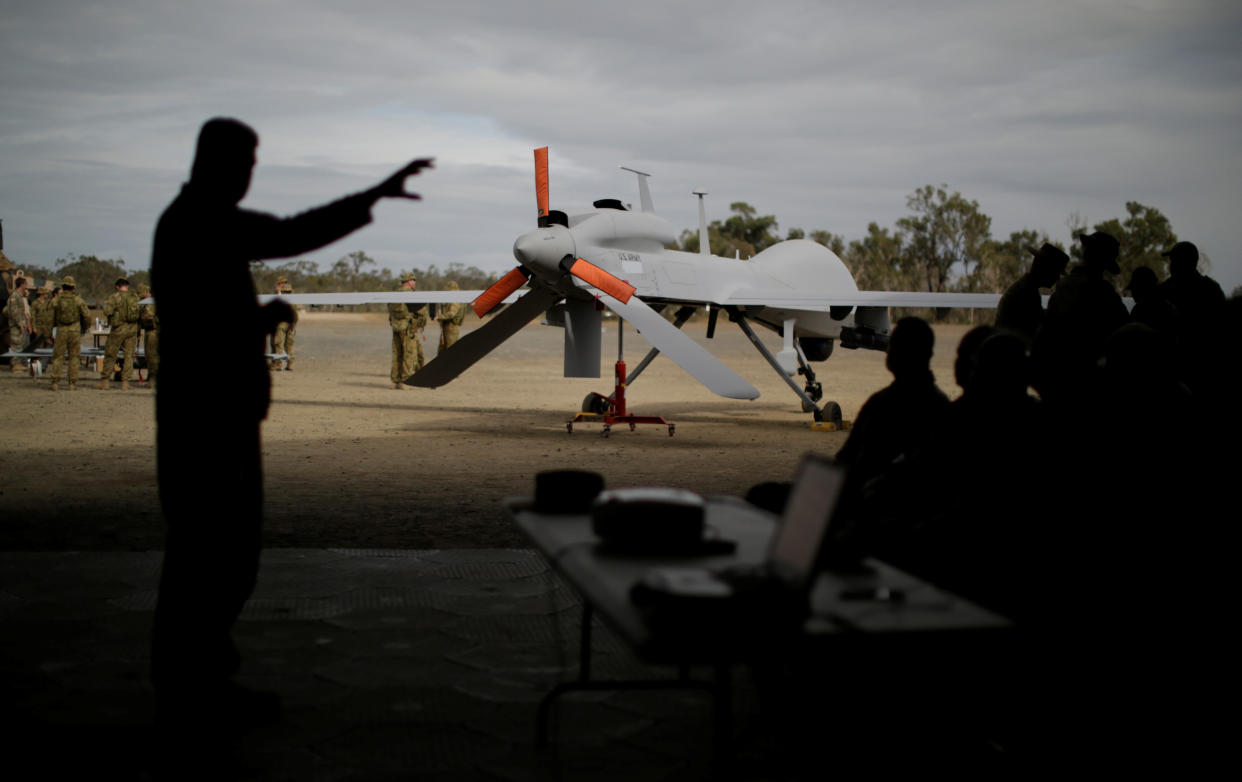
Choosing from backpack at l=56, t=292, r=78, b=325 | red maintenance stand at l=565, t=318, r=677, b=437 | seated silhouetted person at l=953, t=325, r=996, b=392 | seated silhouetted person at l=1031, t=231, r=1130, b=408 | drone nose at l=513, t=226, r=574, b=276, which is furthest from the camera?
backpack at l=56, t=292, r=78, b=325

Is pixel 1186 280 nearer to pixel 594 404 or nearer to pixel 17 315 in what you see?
pixel 594 404

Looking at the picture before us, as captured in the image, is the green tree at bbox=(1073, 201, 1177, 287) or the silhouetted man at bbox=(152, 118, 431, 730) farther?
the green tree at bbox=(1073, 201, 1177, 287)

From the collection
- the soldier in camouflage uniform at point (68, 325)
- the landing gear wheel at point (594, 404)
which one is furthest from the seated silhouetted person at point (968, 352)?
the soldier in camouflage uniform at point (68, 325)

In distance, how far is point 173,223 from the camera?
11.3 ft

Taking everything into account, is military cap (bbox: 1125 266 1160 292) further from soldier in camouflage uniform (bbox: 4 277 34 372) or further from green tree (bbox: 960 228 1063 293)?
green tree (bbox: 960 228 1063 293)

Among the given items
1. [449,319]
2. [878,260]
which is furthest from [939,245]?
[449,319]

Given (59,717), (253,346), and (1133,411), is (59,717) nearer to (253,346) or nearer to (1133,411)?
(253,346)

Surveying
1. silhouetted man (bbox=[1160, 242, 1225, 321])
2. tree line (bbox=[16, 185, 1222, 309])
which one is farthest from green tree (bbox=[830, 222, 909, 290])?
silhouetted man (bbox=[1160, 242, 1225, 321])

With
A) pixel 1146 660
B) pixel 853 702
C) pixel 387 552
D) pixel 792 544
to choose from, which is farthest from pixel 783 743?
pixel 387 552

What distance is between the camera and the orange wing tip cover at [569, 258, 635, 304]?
41.6 feet

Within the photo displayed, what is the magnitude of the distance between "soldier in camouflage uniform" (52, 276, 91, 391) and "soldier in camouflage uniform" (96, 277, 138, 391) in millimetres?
463

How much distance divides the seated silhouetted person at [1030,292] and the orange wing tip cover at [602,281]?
5.97 m

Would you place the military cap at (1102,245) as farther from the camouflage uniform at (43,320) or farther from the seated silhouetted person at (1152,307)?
the camouflage uniform at (43,320)

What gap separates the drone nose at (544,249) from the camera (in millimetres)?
12648
